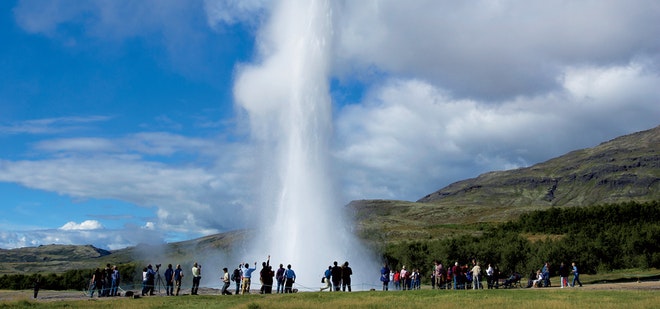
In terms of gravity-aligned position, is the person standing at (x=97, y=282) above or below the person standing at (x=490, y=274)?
below

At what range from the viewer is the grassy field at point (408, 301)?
2666 centimetres

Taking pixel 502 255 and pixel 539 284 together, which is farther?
pixel 502 255

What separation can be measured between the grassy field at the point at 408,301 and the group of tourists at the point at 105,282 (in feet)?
15.5

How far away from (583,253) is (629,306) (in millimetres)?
51883

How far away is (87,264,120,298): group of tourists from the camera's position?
120ft

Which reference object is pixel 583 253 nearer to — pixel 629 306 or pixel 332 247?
pixel 332 247

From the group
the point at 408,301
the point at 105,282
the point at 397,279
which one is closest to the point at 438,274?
the point at 397,279

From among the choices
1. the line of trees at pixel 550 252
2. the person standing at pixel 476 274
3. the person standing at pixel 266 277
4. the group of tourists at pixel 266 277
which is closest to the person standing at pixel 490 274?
the person standing at pixel 476 274

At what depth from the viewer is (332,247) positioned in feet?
154

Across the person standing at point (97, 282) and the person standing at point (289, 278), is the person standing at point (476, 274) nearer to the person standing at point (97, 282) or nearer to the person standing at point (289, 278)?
the person standing at point (289, 278)

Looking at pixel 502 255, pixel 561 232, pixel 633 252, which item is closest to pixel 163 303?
pixel 502 255

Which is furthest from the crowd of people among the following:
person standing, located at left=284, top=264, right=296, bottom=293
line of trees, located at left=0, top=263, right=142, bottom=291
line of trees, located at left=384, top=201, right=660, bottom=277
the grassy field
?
line of trees, located at left=0, top=263, right=142, bottom=291

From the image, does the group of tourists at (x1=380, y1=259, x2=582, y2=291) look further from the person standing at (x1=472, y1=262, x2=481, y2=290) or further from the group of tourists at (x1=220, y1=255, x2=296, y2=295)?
the group of tourists at (x1=220, y1=255, x2=296, y2=295)

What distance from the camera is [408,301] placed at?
1152 inches
